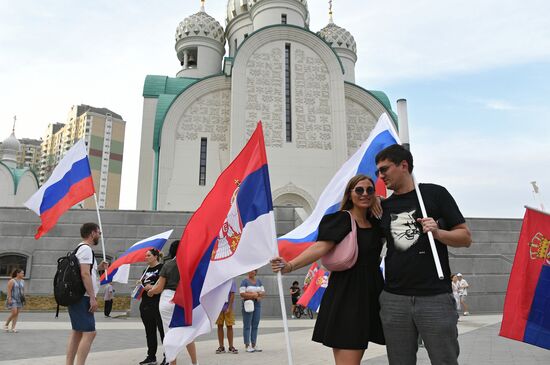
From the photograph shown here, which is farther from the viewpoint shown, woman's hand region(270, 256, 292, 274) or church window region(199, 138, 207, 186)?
church window region(199, 138, 207, 186)

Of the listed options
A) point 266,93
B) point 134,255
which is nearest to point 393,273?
point 134,255

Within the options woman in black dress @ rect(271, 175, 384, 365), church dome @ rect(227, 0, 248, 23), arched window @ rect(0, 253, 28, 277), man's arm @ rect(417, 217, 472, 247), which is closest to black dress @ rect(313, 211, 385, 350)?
woman in black dress @ rect(271, 175, 384, 365)

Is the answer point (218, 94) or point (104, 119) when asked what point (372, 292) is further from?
point (104, 119)

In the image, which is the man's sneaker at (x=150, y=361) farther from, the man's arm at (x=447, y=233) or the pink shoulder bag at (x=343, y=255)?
the man's arm at (x=447, y=233)

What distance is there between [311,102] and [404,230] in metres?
20.7

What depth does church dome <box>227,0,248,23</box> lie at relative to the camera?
29.3m

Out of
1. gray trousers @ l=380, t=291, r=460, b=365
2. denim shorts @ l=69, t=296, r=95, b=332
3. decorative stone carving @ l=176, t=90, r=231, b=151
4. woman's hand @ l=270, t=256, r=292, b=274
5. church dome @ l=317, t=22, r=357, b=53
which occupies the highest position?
church dome @ l=317, t=22, r=357, b=53

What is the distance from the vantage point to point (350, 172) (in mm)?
4309

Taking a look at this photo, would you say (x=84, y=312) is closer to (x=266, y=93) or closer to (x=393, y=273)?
(x=393, y=273)

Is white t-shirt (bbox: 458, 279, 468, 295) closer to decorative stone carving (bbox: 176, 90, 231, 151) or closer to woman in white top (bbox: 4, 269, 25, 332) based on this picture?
woman in white top (bbox: 4, 269, 25, 332)

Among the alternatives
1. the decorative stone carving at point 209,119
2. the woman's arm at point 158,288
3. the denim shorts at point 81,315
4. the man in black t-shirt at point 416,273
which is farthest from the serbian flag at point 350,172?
the decorative stone carving at point 209,119

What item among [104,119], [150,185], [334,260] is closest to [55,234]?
[150,185]

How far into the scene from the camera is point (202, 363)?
5.49 meters

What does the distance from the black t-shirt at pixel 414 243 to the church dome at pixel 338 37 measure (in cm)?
3024
